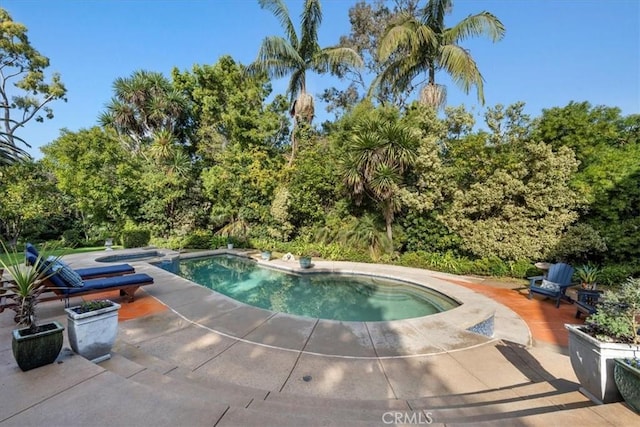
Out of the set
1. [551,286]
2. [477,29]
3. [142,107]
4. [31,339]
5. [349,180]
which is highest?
[477,29]

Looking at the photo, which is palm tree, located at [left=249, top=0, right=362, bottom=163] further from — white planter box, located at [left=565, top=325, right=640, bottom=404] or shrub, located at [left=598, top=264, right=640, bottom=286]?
white planter box, located at [left=565, top=325, right=640, bottom=404]

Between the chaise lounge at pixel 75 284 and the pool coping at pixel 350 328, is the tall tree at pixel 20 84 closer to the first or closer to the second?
the chaise lounge at pixel 75 284

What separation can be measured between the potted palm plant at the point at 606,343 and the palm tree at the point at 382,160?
794cm

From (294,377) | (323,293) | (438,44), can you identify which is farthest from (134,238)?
(438,44)

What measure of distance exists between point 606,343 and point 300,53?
16.6 meters

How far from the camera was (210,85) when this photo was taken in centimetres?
1847

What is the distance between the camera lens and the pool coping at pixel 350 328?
4.17m

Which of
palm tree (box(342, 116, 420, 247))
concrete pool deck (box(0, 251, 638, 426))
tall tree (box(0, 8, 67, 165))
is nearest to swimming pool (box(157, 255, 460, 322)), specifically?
concrete pool deck (box(0, 251, 638, 426))

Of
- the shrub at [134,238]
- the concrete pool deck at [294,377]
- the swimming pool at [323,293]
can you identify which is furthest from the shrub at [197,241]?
the concrete pool deck at [294,377]

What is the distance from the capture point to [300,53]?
49.3ft

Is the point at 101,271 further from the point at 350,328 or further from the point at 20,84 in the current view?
the point at 20,84

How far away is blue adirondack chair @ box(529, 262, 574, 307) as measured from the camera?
6.32 meters

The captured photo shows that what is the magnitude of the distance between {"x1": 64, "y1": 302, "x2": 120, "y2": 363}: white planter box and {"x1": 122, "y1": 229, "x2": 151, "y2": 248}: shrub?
13.2m

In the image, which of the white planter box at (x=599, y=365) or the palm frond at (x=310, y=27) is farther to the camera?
the palm frond at (x=310, y=27)
